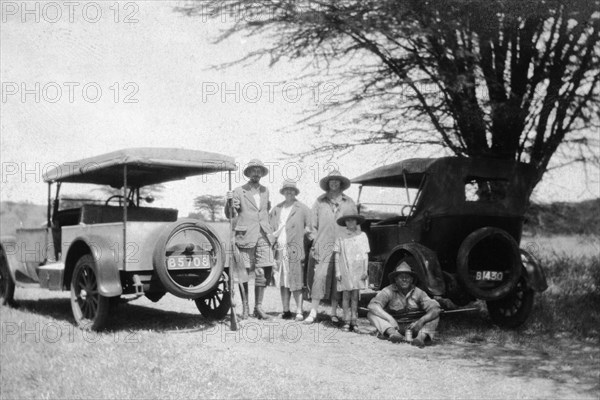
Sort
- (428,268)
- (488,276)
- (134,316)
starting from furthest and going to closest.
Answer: (134,316)
(488,276)
(428,268)

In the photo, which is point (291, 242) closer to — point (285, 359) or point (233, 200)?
point (233, 200)

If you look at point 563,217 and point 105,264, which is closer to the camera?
point 105,264

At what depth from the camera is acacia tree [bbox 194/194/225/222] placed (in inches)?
310

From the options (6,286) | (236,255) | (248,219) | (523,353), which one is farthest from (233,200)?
(6,286)

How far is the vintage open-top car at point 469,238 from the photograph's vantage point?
7.06m

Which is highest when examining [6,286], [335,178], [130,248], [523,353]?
[335,178]

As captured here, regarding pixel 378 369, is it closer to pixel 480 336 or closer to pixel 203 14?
pixel 480 336

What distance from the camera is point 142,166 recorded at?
7227 millimetres

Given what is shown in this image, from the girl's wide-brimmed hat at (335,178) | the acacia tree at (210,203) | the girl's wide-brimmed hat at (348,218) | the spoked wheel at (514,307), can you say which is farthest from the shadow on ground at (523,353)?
the acacia tree at (210,203)

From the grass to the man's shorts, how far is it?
0.59m

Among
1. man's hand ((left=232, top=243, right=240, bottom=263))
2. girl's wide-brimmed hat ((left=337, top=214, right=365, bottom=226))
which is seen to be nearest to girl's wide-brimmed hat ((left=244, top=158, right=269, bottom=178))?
man's hand ((left=232, top=243, right=240, bottom=263))

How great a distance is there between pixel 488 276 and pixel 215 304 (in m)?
3.39

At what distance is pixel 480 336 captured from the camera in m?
6.82

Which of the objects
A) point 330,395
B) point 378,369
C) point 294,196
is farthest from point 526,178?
point 330,395
